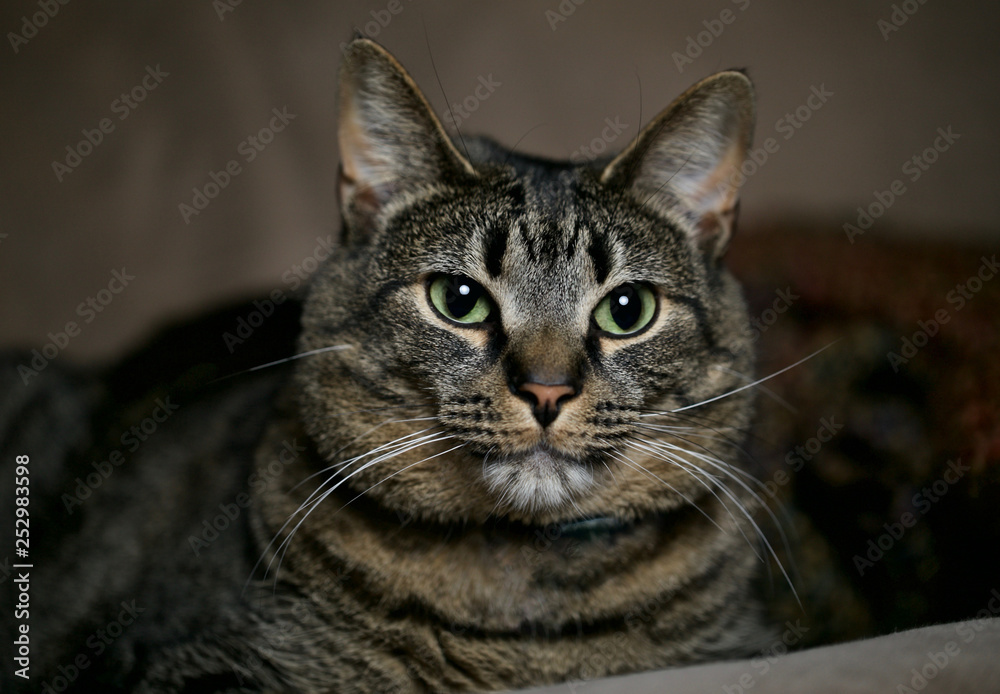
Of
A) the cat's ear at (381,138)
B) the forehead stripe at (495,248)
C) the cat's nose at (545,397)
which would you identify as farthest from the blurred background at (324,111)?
the cat's nose at (545,397)

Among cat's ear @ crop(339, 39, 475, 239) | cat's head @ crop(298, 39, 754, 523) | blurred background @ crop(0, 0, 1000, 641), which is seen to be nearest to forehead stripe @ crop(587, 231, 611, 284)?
cat's head @ crop(298, 39, 754, 523)

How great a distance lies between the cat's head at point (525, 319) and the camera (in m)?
1.08

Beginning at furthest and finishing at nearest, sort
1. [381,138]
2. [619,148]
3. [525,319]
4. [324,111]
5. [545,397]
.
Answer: [324,111] < [619,148] < [381,138] < [525,319] < [545,397]

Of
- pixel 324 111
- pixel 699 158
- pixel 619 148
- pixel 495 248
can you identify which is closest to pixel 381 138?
pixel 495 248

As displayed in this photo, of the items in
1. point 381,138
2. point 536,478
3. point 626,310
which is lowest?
point 536,478

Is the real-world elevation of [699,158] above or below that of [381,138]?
below

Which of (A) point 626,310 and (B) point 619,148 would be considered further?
(B) point 619,148

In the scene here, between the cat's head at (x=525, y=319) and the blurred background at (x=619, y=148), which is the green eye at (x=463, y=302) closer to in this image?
the cat's head at (x=525, y=319)

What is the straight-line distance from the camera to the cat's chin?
3.46 feet

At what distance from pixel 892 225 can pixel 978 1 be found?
58 cm

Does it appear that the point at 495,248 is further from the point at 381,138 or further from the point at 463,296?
the point at 381,138

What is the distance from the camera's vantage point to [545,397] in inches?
39.8

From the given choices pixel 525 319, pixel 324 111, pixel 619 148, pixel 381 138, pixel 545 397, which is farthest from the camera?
pixel 324 111

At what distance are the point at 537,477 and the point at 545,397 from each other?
0.14 meters
